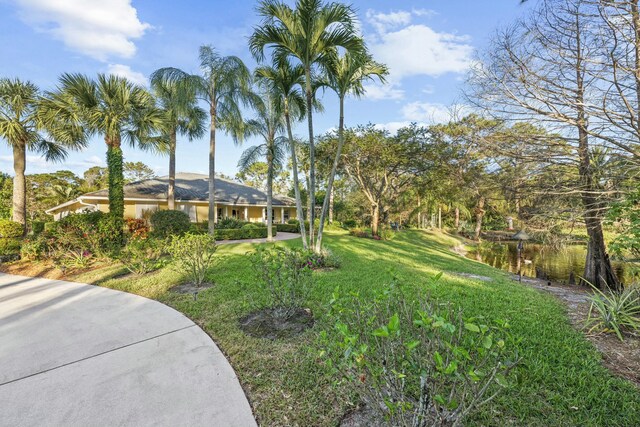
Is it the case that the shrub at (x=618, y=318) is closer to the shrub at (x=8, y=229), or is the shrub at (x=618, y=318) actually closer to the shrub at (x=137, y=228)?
the shrub at (x=137, y=228)

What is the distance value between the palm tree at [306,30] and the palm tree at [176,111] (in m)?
5.56

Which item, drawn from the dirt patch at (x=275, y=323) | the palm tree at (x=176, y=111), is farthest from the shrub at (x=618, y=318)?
the palm tree at (x=176, y=111)

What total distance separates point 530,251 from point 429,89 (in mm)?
15142

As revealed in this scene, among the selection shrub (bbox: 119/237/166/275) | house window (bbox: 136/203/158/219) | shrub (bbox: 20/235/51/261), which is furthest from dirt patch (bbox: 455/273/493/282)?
house window (bbox: 136/203/158/219)

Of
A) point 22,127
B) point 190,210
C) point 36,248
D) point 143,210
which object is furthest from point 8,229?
point 190,210

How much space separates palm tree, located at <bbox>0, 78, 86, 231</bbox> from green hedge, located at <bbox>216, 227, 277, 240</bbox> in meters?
7.47

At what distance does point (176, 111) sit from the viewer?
39.3ft

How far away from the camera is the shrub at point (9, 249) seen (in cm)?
946

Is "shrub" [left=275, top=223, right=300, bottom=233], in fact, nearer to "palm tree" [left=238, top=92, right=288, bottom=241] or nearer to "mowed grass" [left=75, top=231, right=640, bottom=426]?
"palm tree" [left=238, top=92, right=288, bottom=241]

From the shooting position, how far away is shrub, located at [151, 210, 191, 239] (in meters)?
11.7

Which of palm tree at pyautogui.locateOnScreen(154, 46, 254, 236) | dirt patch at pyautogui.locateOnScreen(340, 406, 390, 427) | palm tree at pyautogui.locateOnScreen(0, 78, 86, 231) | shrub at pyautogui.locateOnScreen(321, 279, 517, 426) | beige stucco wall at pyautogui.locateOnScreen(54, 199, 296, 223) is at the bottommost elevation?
dirt patch at pyautogui.locateOnScreen(340, 406, 390, 427)

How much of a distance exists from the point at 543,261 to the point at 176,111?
19501mm

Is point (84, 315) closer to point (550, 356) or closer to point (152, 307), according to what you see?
point (152, 307)

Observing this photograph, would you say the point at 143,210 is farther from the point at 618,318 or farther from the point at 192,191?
the point at 618,318
